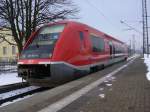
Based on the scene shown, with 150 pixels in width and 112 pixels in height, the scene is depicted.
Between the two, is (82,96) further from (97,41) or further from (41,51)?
(97,41)

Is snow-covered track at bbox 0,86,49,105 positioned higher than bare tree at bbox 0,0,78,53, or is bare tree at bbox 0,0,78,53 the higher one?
bare tree at bbox 0,0,78,53

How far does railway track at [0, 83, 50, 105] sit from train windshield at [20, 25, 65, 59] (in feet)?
5.30

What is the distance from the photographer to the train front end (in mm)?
13878

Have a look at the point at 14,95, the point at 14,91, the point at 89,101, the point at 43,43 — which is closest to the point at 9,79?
the point at 14,91

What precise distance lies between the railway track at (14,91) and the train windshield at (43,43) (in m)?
1.61

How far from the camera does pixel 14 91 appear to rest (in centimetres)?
1512

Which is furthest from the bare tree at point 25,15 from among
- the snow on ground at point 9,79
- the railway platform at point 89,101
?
the railway platform at point 89,101

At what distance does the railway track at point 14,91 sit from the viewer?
13.1 metres

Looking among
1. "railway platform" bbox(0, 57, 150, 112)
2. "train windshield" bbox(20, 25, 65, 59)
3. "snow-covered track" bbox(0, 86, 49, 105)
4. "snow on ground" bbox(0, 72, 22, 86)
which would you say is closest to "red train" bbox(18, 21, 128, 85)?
"train windshield" bbox(20, 25, 65, 59)

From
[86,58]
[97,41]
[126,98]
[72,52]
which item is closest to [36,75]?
[72,52]

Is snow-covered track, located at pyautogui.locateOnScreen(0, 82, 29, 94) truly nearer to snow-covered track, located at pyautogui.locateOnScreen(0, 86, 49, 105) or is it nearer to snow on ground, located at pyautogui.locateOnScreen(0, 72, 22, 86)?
snow-covered track, located at pyautogui.locateOnScreen(0, 86, 49, 105)

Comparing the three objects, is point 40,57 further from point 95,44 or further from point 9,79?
point 9,79

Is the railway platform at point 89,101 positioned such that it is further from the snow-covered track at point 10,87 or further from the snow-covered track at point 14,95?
the snow-covered track at point 10,87

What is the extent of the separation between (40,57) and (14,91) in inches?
90.9
